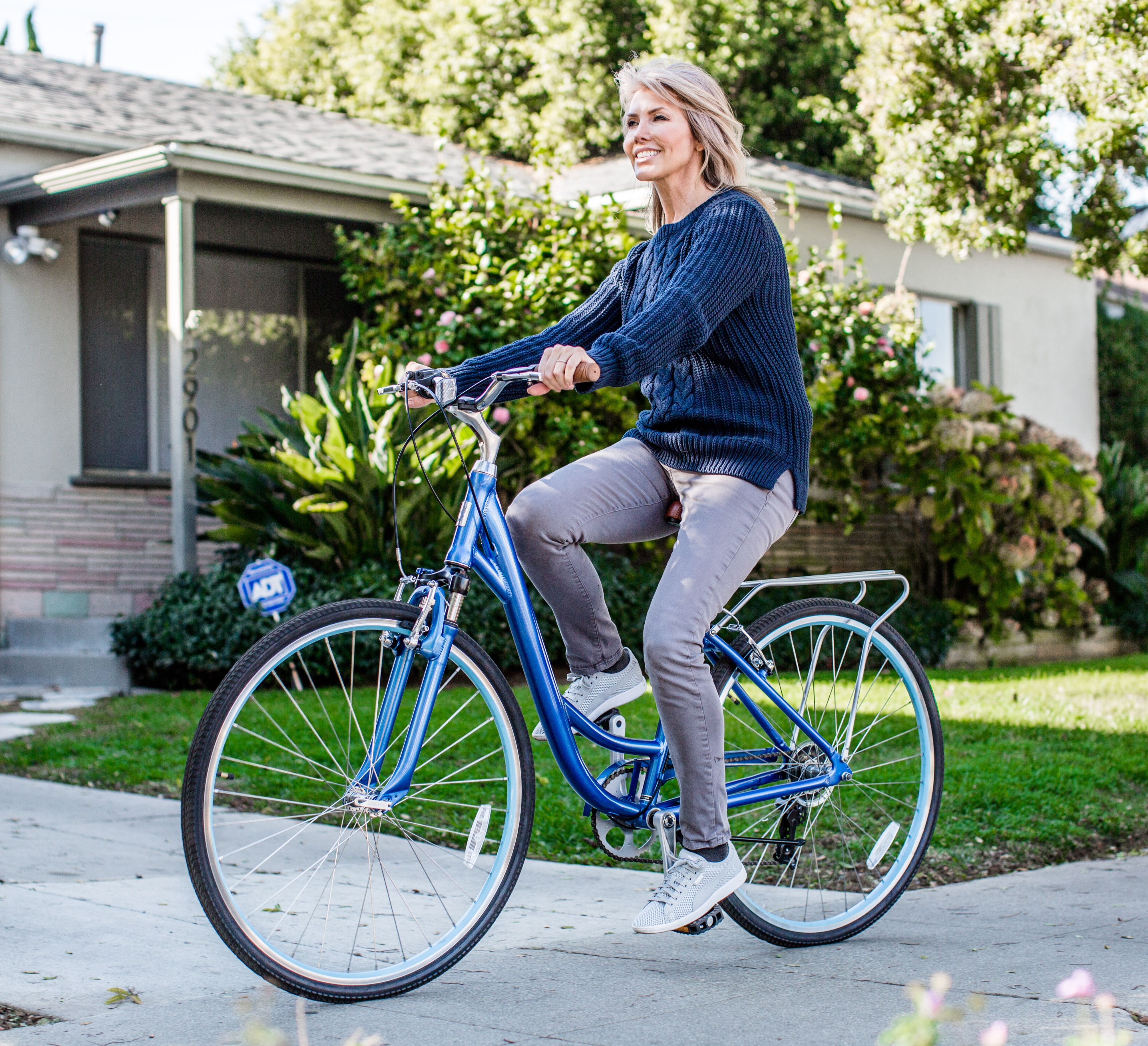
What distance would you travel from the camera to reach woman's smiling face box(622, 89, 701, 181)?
3.25 metres

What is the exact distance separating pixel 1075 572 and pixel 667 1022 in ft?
34.5

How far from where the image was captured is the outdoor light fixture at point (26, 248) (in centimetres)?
1030

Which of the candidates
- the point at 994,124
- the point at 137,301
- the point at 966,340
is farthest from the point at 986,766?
the point at 966,340

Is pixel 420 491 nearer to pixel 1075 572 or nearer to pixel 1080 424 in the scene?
pixel 1075 572

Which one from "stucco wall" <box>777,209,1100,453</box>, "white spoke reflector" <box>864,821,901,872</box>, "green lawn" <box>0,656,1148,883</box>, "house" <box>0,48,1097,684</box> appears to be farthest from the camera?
"stucco wall" <box>777,209,1100,453</box>

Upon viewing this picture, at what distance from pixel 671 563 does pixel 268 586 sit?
17.5ft

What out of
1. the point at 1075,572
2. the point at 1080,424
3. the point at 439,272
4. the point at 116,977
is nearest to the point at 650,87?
the point at 116,977

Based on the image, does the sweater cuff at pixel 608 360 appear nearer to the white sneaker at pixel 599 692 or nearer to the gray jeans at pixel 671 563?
the gray jeans at pixel 671 563

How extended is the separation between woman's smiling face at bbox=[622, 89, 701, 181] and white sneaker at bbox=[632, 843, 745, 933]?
1551 millimetres

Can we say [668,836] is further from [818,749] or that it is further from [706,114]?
[706,114]

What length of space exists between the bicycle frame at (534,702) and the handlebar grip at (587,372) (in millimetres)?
300

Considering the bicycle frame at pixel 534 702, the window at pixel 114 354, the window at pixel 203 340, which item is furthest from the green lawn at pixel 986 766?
the window at pixel 203 340

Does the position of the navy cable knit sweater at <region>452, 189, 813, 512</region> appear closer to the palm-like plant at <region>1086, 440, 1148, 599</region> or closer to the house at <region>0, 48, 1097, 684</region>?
the house at <region>0, 48, 1097, 684</region>

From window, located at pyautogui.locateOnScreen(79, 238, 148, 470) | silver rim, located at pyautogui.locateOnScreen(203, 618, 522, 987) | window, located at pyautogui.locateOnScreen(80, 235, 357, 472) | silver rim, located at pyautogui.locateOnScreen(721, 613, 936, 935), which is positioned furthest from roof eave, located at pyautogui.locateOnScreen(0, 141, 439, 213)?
silver rim, located at pyautogui.locateOnScreen(721, 613, 936, 935)
